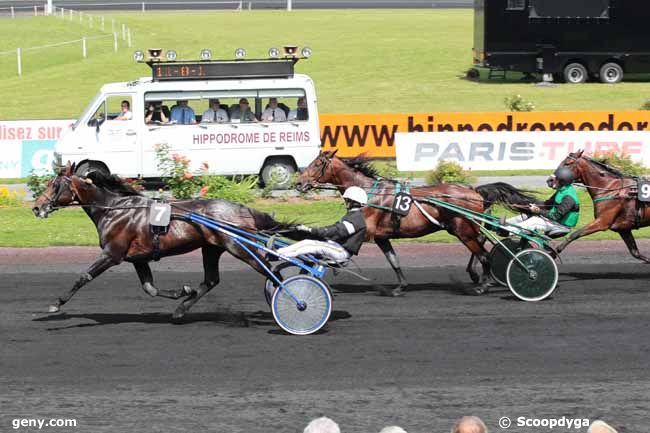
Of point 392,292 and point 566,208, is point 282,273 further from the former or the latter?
point 566,208

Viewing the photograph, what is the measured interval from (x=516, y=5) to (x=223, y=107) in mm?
16424

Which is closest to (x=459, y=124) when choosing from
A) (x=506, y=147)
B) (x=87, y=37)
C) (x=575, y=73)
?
(x=506, y=147)

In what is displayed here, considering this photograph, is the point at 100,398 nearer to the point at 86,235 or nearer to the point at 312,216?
the point at 86,235

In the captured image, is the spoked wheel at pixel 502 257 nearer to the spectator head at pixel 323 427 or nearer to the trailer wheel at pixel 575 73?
the spectator head at pixel 323 427

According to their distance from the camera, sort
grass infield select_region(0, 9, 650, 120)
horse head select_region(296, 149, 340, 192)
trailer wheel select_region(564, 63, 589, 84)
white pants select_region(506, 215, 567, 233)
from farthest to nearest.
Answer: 1. trailer wheel select_region(564, 63, 589, 84)
2. grass infield select_region(0, 9, 650, 120)
3. horse head select_region(296, 149, 340, 192)
4. white pants select_region(506, 215, 567, 233)

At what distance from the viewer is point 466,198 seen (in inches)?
456

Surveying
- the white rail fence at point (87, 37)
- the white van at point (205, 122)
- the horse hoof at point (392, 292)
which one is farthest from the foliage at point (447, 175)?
the white rail fence at point (87, 37)

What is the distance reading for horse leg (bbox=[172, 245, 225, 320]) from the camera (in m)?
10.3

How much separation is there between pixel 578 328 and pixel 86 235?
835 centimetres

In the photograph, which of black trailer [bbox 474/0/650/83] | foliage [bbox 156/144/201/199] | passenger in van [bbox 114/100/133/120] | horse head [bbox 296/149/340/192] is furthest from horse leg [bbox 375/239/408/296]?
black trailer [bbox 474/0/650/83]

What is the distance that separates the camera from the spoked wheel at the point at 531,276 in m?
10.9

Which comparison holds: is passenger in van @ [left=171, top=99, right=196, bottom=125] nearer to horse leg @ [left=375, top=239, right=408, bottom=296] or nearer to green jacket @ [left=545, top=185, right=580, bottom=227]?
horse leg @ [left=375, top=239, right=408, bottom=296]

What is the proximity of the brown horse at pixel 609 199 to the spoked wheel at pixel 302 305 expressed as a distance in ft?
12.0

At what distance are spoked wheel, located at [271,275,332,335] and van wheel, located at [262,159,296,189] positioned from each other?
9.48 m
